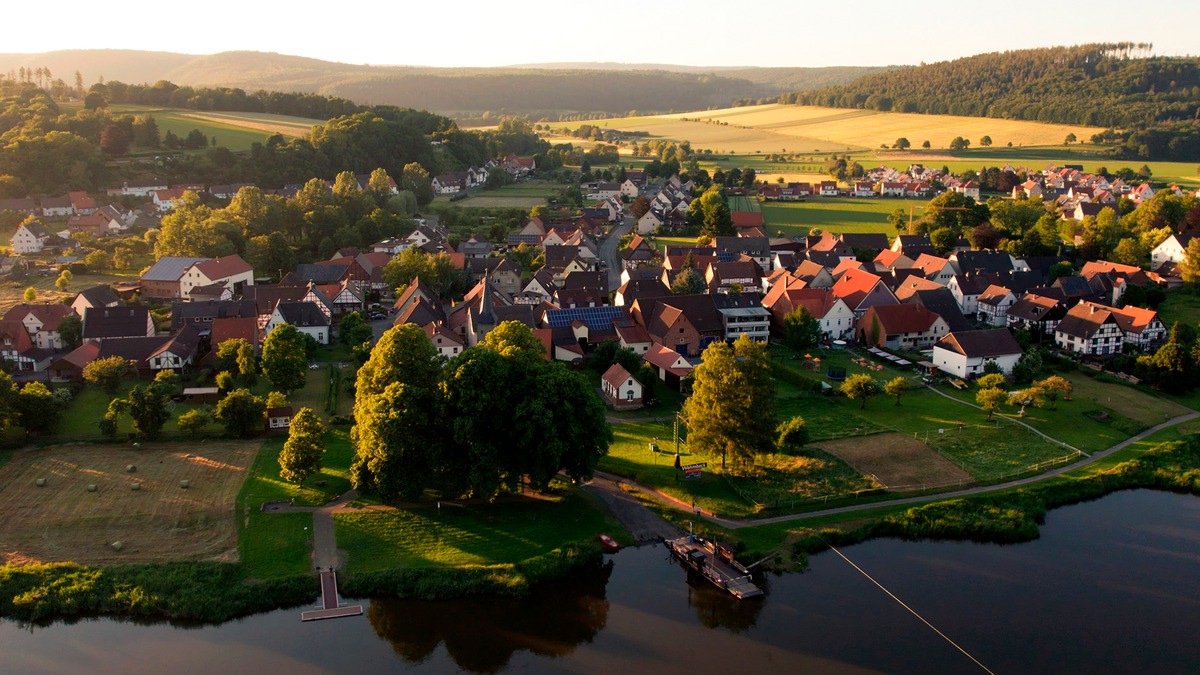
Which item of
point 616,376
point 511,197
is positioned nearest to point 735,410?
point 616,376

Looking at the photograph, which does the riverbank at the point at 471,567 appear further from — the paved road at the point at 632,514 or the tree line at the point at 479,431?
the tree line at the point at 479,431

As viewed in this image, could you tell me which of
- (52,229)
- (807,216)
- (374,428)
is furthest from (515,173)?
(374,428)

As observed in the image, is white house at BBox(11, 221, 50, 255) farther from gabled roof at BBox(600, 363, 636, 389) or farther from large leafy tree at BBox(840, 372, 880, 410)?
large leafy tree at BBox(840, 372, 880, 410)

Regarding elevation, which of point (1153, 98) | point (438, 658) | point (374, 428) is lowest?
point (438, 658)

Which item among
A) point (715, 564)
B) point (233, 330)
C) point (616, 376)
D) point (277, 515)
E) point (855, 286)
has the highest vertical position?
point (855, 286)

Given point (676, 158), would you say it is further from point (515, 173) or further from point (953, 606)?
point (953, 606)

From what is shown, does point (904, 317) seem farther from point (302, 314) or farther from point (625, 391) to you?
point (302, 314)
